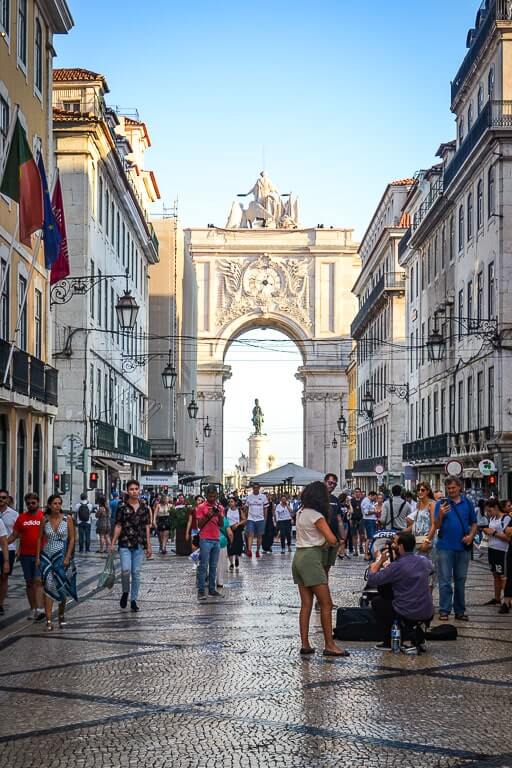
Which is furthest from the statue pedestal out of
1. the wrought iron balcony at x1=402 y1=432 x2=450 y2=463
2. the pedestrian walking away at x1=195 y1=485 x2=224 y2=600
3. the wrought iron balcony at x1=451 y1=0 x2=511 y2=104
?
the pedestrian walking away at x1=195 y1=485 x2=224 y2=600

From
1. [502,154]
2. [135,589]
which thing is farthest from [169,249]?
[135,589]

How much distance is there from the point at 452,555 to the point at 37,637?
4.97 meters

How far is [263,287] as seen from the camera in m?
103

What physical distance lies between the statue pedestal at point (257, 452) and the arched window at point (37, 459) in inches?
3246

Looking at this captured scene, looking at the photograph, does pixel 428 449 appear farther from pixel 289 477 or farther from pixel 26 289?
pixel 26 289

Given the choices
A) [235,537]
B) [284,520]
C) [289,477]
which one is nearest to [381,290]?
[289,477]

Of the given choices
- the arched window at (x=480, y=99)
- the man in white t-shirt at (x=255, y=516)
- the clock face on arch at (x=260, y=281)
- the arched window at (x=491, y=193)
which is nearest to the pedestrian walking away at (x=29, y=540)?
the man in white t-shirt at (x=255, y=516)

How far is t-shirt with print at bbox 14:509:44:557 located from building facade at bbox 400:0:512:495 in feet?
68.5

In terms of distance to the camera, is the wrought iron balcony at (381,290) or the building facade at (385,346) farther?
the wrought iron balcony at (381,290)

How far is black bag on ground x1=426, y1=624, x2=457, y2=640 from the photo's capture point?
13203 mm

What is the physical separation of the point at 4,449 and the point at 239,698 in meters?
17.2

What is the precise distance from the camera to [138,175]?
59.1 metres

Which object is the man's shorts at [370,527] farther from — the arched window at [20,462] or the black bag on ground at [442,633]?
the black bag on ground at [442,633]

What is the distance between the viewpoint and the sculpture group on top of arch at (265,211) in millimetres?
107438
